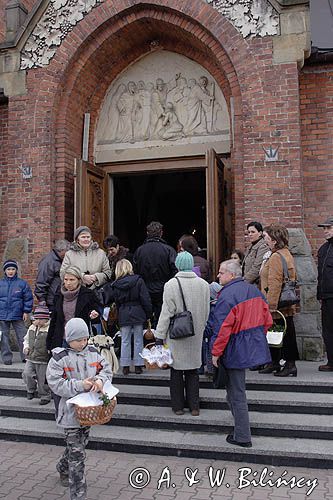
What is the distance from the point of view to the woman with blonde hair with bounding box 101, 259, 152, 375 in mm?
6480

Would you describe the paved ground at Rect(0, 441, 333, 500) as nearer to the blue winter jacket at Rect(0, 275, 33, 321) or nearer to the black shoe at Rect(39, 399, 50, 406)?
the black shoe at Rect(39, 399, 50, 406)

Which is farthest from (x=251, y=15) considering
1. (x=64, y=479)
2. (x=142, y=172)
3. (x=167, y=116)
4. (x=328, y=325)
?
(x=64, y=479)

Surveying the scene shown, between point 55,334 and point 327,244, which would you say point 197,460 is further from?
point 327,244

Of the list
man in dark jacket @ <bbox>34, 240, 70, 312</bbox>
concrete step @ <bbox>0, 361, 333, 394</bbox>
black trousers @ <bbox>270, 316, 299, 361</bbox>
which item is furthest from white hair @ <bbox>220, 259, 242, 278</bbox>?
man in dark jacket @ <bbox>34, 240, 70, 312</bbox>

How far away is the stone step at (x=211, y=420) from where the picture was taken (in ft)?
16.7

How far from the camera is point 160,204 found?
16.8 metres

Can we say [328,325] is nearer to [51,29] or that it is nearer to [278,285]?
[278,285]

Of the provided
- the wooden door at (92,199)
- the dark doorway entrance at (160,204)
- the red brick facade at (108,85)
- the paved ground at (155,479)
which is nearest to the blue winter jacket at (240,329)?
the paved ground at (155,479)

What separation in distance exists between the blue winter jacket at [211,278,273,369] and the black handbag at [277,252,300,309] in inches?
60.0

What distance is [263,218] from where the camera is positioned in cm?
816

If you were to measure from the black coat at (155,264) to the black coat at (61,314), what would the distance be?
1.44 m

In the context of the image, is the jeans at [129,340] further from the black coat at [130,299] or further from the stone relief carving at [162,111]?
the stone relief carving at [162,111]

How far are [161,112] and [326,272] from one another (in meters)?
4.83

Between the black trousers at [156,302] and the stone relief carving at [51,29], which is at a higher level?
the stone relief carving at [51,29]
